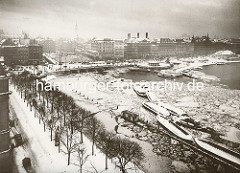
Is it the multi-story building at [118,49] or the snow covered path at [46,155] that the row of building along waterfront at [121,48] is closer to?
the multi-story building at [118,49]

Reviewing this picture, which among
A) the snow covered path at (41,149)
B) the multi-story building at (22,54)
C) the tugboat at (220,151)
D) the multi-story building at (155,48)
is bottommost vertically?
the tugboat at (220,151)

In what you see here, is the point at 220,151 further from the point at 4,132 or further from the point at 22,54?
the point at 22,54

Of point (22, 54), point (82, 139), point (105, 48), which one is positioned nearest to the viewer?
point (82, 139)

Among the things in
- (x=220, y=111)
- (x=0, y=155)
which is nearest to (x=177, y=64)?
(x=220, y=111)

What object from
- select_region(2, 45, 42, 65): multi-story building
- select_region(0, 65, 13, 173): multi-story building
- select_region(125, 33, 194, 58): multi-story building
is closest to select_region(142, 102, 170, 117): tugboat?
select_region(0, 65, 13, 173): multi-story building

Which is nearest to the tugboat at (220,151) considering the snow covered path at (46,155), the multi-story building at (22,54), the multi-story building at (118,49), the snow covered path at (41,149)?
Result: the snow covered path at (46,155)

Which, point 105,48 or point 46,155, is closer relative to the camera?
point 46,155

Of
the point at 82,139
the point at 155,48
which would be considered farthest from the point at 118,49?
the point at 82,139
